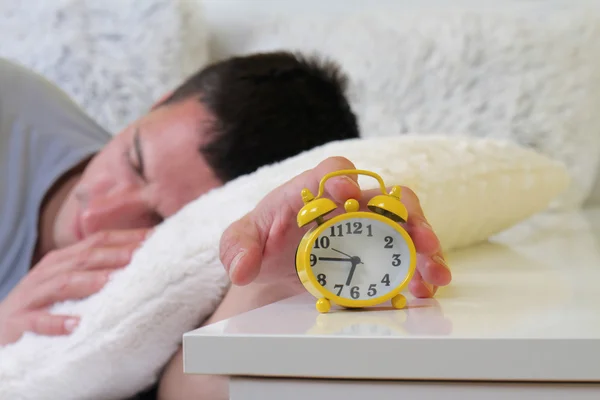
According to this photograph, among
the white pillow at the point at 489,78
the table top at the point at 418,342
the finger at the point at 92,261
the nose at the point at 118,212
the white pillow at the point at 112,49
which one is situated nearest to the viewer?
the table top at the point at 418,342

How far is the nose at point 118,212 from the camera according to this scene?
0.98 metres

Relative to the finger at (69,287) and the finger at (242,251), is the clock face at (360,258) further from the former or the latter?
the finger at (69,287)

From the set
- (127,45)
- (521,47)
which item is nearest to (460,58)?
(521,47)

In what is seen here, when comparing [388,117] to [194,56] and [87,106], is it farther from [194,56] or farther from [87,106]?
[87,106]

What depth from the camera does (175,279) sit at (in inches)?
24.2

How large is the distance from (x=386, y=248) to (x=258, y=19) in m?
1.07

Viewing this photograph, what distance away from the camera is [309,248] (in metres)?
0.44

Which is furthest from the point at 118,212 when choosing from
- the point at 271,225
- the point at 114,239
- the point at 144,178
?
the point at 271,225

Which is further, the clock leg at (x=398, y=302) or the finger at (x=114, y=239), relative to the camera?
the finger at (x=114, y=239)

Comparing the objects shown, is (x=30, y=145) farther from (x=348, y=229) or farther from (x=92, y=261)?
(x=348, y=229)

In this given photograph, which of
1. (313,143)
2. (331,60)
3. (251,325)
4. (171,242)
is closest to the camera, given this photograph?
(251,325)

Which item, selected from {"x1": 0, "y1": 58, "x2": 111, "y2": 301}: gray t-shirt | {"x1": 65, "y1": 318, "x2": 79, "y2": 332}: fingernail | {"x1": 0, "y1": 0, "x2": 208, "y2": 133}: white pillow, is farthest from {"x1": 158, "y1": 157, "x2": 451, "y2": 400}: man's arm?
{"x1": 0, "y1": 0, "x2": 208, "y2": 133}: white pillow

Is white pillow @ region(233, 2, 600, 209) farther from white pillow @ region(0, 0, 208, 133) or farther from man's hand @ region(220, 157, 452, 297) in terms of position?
man's hand @ region(220, 157, 452, 297)

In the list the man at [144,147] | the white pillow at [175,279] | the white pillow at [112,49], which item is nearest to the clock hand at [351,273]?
the white pillow at [175,279]
